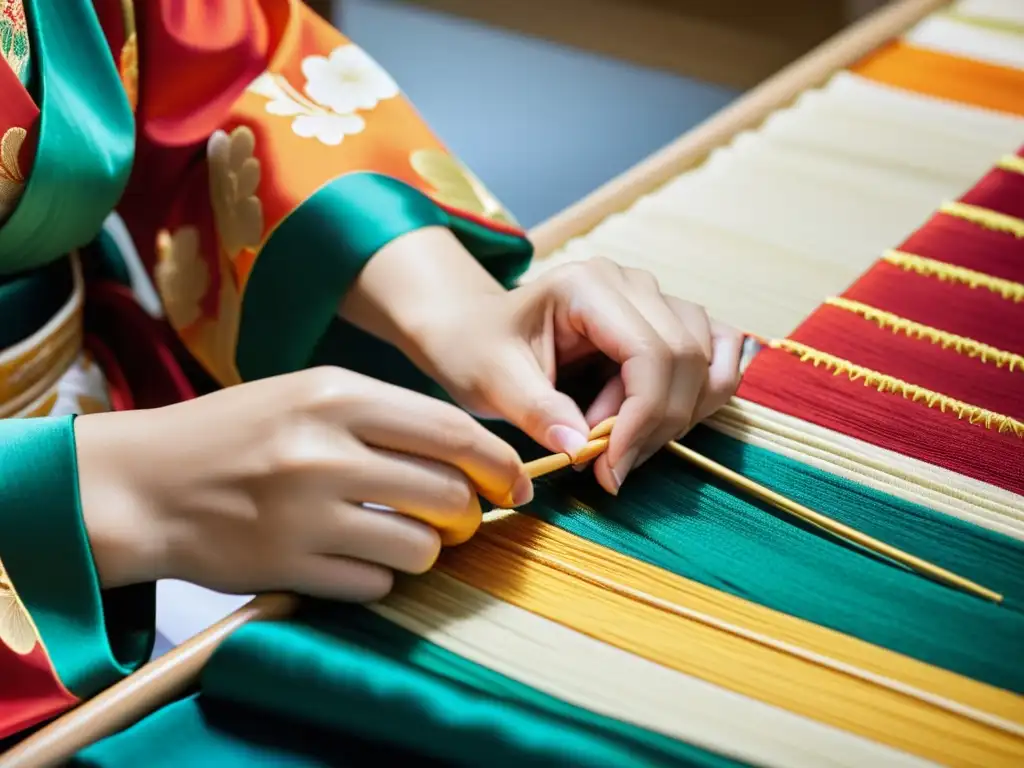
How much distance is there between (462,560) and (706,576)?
127 mm

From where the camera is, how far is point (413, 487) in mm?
506

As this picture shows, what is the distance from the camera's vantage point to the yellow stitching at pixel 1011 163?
3.25 feet

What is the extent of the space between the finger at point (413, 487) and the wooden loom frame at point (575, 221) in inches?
2.9

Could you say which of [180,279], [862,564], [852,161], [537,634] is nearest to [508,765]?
[537,634]

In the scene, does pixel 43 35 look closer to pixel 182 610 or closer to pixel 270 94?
pixel 270 94

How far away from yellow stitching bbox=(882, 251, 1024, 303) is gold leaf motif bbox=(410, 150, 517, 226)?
1.03 ft

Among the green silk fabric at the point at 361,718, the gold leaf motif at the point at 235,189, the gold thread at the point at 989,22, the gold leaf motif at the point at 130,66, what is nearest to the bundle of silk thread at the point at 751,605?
the green silk fabric at the point at 361,718

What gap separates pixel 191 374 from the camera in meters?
0.95

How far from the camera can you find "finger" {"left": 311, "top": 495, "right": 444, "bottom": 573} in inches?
19.8

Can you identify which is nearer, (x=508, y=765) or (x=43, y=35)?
(x=508, y=765)

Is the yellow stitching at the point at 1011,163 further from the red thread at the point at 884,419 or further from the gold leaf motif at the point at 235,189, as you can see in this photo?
the gold leaf motif at the point at 235,189

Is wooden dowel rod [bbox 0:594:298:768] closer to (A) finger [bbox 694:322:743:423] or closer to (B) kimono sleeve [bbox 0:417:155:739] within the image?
(B) kimono sleeve [bbox 0:417:155:739]

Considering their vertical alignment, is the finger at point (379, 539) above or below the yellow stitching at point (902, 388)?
above

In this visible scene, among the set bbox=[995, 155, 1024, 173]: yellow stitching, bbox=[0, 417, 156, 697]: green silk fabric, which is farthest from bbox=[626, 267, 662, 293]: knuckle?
bbox=[995, 155, 1024, 173]: yellow stitching
